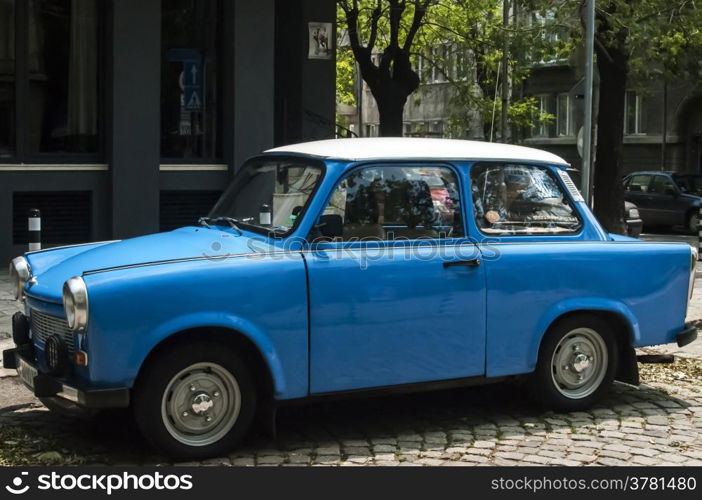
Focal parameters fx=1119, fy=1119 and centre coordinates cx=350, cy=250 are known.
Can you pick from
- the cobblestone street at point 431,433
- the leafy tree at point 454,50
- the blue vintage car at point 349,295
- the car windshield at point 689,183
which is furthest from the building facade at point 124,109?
the car windshield at point 689,183

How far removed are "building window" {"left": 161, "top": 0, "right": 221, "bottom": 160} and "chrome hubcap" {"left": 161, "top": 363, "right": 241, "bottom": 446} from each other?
1055cm

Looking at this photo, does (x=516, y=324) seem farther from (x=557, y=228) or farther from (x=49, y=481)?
(x=49, y=481)

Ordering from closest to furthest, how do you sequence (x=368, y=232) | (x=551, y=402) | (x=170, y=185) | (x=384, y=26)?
(x=368, y=232), (x=551, y=402), (x=170, y=185), (x=384, y=26)

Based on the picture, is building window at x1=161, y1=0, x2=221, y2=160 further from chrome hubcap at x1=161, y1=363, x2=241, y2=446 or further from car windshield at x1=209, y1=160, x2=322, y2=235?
chrome hubcap at x1=161, y1=363, x2=241, y2=446

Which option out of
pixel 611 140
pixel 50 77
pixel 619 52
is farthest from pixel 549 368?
pixel 619 52

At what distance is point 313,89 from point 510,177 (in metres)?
12.4

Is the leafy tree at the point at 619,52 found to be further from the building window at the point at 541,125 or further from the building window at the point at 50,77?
the building window at the point at 541,125

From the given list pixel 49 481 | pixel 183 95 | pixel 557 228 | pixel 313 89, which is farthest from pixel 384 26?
pixel 49 481

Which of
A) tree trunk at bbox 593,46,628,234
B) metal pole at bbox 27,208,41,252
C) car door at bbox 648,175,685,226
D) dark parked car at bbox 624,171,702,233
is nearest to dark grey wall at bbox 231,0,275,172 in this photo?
metal pole at bbox 27,208,41,252

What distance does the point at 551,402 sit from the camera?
7.12 metres

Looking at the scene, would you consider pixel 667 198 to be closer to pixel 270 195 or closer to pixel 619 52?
pixel 619 52

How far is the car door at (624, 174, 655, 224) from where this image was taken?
29594 mm

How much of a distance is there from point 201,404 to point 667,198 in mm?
24994

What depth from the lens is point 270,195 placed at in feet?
22.5
